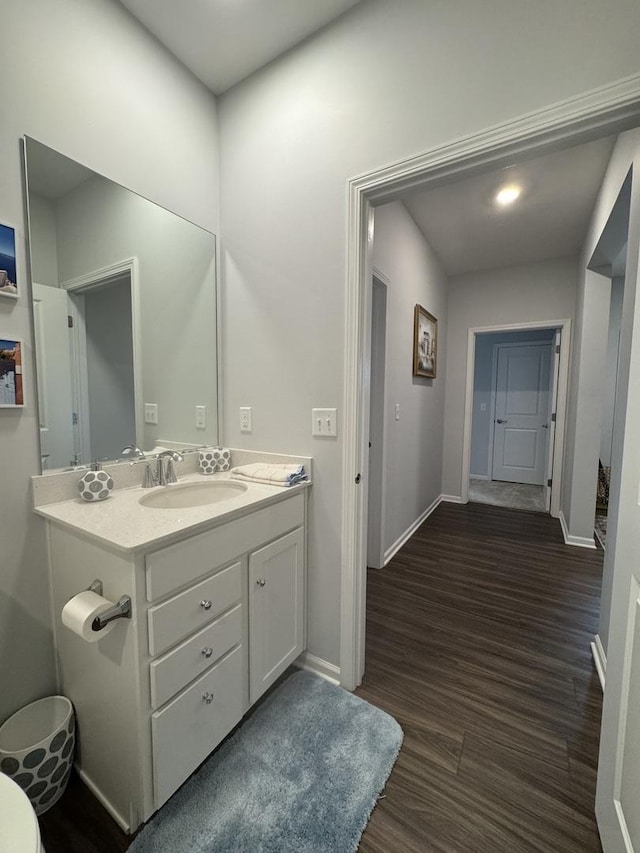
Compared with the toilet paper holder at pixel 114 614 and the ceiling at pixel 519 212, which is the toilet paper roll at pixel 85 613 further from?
the ceiling at pixel 519 212

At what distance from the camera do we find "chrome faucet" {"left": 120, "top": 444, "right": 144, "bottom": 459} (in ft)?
4.87

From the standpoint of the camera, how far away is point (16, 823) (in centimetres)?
→ 63

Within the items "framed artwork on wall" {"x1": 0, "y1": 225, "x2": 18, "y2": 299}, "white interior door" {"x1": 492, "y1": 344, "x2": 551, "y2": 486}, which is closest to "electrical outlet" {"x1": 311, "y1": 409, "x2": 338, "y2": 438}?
"framed artwork on wall" {"x1": 0, "y1": 225, "x2": 18, "y2": 299}

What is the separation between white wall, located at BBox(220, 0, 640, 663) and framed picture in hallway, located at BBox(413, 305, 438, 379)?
1.84 m

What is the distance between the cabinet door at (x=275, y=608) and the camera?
1325 millimetres

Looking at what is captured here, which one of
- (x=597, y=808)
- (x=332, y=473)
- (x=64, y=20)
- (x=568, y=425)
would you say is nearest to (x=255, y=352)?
(x=332, y=473)

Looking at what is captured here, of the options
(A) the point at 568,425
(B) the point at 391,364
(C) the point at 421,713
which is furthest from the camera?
(A) the point at 568,425

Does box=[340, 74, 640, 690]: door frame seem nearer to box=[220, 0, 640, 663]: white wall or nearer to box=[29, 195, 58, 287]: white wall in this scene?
box=[220, 0, 640, 663]: white wall

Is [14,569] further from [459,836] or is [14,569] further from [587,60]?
[587,60]

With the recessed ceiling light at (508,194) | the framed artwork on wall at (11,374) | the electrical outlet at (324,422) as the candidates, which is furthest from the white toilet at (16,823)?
the recessed ceiling light at (508,194)

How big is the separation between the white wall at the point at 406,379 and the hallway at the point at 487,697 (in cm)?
60

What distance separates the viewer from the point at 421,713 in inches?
56.5

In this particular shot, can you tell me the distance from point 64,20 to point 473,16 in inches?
53.1

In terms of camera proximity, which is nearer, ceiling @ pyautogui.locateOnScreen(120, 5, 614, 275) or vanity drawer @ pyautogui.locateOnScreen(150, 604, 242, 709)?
vanity drawer @ pyautogui.locateOnScreen(150, 604, 242, 709)
